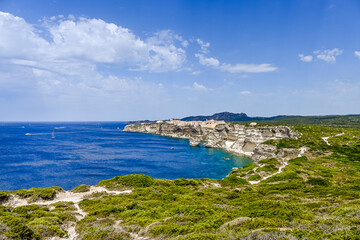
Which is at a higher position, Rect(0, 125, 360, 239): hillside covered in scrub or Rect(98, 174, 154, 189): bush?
Rect(0, 125, 360, 239): hillside covered in scrub

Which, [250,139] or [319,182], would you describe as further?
[250,139]

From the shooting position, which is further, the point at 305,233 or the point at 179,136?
the point at 179,136

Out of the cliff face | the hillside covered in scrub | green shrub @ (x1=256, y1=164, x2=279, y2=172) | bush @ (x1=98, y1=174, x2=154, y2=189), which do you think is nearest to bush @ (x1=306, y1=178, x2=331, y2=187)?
the hillside covered in scrub

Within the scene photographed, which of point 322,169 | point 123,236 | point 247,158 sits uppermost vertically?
point 123,236

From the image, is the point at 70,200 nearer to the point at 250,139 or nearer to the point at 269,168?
the point at 269,168

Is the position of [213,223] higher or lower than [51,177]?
higher

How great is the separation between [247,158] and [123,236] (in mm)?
Answer: 73604

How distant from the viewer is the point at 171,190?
25469 millimetres

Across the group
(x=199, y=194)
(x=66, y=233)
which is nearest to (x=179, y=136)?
(x=199, y=194)

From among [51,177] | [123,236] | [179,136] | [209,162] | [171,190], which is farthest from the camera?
[179,136]

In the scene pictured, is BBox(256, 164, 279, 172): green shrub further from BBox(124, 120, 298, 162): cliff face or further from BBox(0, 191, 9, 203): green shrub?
BBox(0, 191, 9, 203): green shrub

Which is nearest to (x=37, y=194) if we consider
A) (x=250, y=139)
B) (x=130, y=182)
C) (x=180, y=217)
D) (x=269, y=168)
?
(x=130, y=182)

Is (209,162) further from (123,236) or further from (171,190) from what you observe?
(123,236)

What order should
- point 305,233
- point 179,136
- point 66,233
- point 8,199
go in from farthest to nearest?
1. point 179,136
2. point 8,199
3. point 66,233
4. point 305,233
